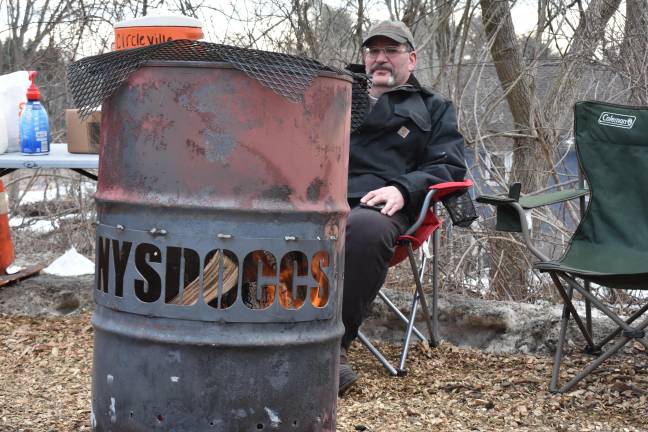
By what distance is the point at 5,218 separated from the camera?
493 cm

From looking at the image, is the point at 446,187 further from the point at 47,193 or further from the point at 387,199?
the point at 47,193

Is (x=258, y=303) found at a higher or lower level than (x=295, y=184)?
lower

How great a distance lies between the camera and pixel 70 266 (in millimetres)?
5324

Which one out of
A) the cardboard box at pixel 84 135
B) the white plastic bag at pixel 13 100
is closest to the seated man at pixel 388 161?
the cardboard box at pixel 84 135

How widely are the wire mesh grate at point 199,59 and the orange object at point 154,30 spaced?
1.76 m

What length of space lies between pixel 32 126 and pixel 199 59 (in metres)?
2.24

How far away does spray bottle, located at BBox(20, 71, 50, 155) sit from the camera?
4.07 meters

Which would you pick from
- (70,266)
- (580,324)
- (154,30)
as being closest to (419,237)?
(580,324)

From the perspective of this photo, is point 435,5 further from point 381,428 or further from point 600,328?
point 381,428

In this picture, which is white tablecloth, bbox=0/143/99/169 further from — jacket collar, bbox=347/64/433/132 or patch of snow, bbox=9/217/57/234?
patch of snow, bbox=9/217/57/234

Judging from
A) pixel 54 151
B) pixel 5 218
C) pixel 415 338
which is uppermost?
pixel 54 151

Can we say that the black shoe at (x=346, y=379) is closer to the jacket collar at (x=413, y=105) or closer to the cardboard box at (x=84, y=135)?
the jacket collar at (x=413, y=105)

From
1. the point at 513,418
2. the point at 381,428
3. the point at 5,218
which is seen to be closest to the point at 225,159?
the point at 381,428

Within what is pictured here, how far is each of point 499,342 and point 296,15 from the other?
108 inches
